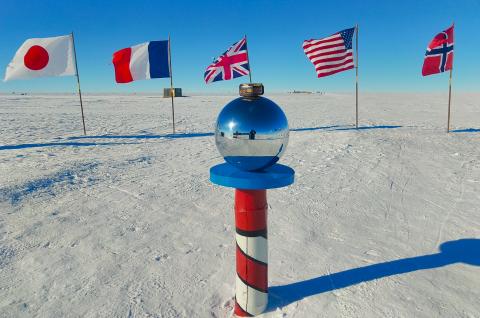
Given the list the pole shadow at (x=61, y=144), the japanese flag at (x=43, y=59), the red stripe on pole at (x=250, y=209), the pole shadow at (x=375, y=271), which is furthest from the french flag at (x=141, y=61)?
the red stripe on pole at (x=250, y=209)

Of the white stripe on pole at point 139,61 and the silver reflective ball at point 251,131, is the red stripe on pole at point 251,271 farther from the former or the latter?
the white stripe on pole at point 139,61

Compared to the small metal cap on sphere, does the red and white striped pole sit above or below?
below

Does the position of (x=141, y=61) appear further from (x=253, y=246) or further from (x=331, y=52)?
(x=253, y=246)

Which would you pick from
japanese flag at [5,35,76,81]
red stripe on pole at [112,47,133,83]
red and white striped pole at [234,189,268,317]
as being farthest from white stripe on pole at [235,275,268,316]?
japanese flag at [5,35,76,81]

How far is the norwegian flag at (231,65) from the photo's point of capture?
10578mm

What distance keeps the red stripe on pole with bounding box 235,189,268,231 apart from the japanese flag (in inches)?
449

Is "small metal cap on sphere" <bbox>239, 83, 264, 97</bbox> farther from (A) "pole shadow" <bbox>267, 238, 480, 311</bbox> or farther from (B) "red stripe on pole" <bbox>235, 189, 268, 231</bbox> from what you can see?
(A) "pole shadow" <bbox>267, 238, 480, 311</bbox>

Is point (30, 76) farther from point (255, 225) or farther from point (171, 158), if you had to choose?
point (255, 225)

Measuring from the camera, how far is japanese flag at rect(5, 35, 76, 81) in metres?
10.6

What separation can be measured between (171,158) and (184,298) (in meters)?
5.71

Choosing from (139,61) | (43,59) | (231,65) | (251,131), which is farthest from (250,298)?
(43,59)

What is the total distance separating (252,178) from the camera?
1.87m

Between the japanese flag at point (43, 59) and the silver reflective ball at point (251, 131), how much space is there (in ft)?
37.4

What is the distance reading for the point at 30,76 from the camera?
1068 centimetres
